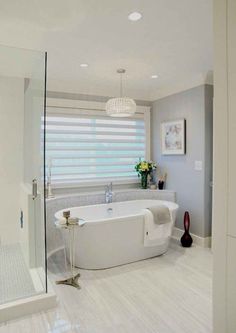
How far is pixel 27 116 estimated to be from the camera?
148 inches

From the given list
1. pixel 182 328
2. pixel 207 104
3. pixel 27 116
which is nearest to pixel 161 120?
pixel 207 104

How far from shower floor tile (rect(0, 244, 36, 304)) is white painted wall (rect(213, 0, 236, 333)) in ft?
6.17

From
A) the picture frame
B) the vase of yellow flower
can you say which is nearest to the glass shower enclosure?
the vase of yellow flower

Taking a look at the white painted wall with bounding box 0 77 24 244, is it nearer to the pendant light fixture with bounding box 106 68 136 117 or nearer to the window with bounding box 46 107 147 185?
the window with bounding box 46 107 147 185

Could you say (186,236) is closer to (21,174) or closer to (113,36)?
(21,174)

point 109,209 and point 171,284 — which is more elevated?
point 109,209

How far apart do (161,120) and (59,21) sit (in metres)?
2.86

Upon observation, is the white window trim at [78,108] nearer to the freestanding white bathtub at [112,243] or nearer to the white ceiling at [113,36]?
the white ceiling at [113,36]

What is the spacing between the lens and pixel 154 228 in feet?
11.3

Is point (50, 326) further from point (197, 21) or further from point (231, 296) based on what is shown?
point (197, 21)

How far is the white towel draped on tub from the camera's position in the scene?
340 centimetres

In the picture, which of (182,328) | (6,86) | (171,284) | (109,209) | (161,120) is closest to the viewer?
(182,328)

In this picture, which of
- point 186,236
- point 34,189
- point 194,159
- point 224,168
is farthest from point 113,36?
point 186,236

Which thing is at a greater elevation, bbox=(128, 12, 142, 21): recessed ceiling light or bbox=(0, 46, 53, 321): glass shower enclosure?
bbox=(128, 12, 142, 21): recessed ceiling light
